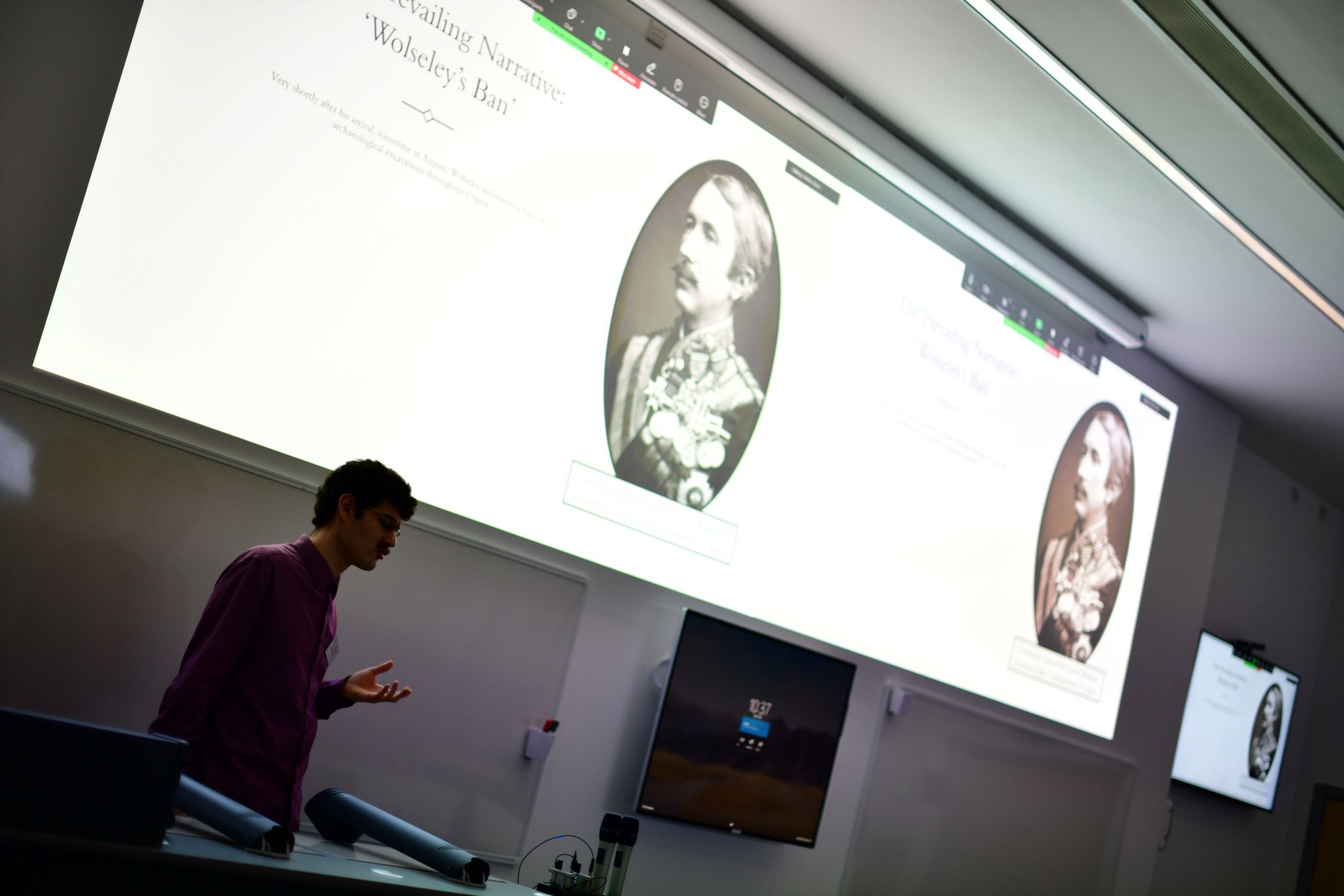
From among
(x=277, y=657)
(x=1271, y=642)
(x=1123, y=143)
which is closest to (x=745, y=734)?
(x=277, y=657)

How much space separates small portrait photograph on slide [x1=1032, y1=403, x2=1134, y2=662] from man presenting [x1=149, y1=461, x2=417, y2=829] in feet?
9.72

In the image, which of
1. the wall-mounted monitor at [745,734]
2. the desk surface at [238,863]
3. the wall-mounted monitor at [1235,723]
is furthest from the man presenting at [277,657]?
the wall-mounted monitor at [1235,723]

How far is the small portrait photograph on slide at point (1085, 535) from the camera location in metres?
4.45

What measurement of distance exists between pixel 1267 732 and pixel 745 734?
12.9 feet

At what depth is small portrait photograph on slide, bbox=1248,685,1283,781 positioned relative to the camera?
5.86 metres

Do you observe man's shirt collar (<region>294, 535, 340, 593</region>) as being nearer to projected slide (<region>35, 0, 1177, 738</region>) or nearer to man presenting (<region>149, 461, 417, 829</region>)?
man presenting (<region>149, 461, 417, 829</region>)

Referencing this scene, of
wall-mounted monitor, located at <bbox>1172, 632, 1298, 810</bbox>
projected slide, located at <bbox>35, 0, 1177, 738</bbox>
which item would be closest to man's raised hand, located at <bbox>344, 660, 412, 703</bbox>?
projected slide, located at <bbox>35, 0, 1177, 738</bbox>

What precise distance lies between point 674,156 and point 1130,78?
136 cm

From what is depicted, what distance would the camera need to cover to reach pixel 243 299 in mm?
2523

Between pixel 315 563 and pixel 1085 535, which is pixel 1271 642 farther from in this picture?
pixel 315 563

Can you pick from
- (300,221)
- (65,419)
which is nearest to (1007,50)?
(300,221)

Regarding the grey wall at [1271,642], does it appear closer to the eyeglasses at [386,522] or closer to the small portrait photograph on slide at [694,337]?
the small portrait photograph on slide at [694,337]

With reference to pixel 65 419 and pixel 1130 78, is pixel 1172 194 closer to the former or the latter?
pixel 1130 78

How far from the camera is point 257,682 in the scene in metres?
2.12
